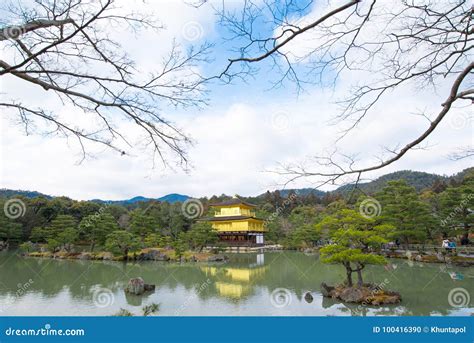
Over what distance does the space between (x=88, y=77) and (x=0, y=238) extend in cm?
2257

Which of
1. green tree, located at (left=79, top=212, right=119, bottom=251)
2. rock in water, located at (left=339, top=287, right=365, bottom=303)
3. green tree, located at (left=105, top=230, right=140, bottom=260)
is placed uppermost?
green tree, located at (left=79, top=212, right=119, bottom=251)

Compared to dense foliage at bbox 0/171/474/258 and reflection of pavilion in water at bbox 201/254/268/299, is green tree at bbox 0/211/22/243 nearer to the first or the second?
dense foliage at bbox 0/171/474/258

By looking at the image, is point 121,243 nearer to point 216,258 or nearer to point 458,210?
point 216,258

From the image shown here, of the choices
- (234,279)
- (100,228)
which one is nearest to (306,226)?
(234,279)

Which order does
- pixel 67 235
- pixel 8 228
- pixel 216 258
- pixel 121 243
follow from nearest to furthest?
pixel 121 243 < pixel 216 258 < pixel 67 235 < pixel 8 228

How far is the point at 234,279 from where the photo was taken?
380 inches

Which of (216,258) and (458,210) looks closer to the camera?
(458,210)

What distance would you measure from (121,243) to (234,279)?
6982 mm

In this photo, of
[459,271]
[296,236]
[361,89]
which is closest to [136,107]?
[361,89]

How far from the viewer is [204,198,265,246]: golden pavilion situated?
2306cm

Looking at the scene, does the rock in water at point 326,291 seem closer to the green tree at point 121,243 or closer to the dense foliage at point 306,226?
the dense foliage at point 306,226

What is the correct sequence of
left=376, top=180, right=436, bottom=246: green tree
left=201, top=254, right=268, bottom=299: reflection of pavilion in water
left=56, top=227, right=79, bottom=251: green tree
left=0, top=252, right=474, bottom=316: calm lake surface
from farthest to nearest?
left=56, top=227, right=79, bottom=251: green tree, left=376, top=180, right=436, bottom=246: green tree, left=201, top=254, right=268, bottom=299: reflection of pavilion in water, left=0, top=252, right=474, bottom=316: calm lake surface

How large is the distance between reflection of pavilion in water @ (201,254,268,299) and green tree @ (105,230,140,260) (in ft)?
13.8

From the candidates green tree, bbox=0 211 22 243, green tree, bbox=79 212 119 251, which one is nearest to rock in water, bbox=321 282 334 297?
green tree, bbox=79 212 119 251
